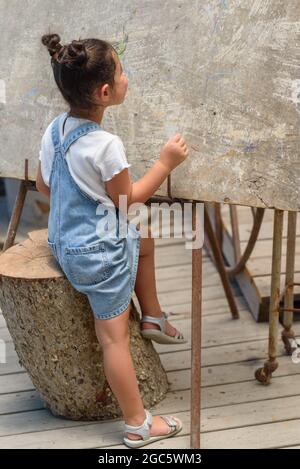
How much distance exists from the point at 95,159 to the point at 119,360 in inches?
21.5

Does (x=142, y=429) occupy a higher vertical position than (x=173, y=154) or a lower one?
lower

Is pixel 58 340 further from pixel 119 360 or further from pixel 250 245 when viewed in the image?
pixel 250 245

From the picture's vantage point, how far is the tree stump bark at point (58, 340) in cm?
266

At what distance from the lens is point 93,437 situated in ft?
9.00

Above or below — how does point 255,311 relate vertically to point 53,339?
below

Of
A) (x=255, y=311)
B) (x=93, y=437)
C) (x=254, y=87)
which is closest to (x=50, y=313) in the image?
(x=93, y=437)

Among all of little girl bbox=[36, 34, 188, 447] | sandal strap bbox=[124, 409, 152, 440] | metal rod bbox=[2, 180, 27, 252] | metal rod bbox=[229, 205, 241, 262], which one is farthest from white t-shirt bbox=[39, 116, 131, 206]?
metal rod bbox=[229, 205, 241, 262]

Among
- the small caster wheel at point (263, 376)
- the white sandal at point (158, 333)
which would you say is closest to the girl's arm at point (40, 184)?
the white sandal at point (158, 333)

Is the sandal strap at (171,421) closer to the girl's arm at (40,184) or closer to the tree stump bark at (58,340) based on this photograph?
the tree stump bark at (58,340)

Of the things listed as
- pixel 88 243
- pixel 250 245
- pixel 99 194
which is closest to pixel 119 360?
pixel 88 243

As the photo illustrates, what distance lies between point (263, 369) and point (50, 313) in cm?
73

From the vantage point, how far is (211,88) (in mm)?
2531

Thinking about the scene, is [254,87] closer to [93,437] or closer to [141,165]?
[141,165]
